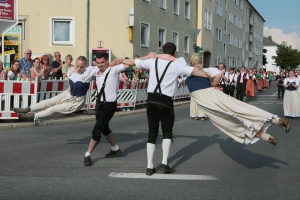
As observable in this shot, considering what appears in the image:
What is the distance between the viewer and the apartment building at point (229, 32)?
41906 mm

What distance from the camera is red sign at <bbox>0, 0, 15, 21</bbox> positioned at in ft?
44.4

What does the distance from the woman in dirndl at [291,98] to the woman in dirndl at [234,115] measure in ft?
32.2

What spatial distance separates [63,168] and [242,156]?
3377mm

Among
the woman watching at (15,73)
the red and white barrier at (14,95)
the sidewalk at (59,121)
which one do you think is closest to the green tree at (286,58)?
the sidewalk at (59,121)

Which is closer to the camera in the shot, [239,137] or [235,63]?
[239,137]

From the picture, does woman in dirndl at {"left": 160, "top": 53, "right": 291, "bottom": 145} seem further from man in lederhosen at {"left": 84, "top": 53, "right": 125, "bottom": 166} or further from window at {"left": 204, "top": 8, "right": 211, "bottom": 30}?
Answer: window at {"left": 204, "top": 8, "right": 211, "bottom": 30}

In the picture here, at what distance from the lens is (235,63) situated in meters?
61.2

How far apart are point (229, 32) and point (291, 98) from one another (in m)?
40.9

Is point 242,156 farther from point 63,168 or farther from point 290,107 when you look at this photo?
point 290,107

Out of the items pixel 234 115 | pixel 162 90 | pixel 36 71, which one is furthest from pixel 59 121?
pixel 234 115

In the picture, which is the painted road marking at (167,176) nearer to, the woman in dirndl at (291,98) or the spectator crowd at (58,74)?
the spectator crowd at (58,74)

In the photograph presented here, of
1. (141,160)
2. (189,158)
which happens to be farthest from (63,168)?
(189,158)

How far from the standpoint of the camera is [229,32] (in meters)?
55.5

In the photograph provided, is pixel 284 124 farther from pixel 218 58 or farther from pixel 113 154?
pixel 218 58
